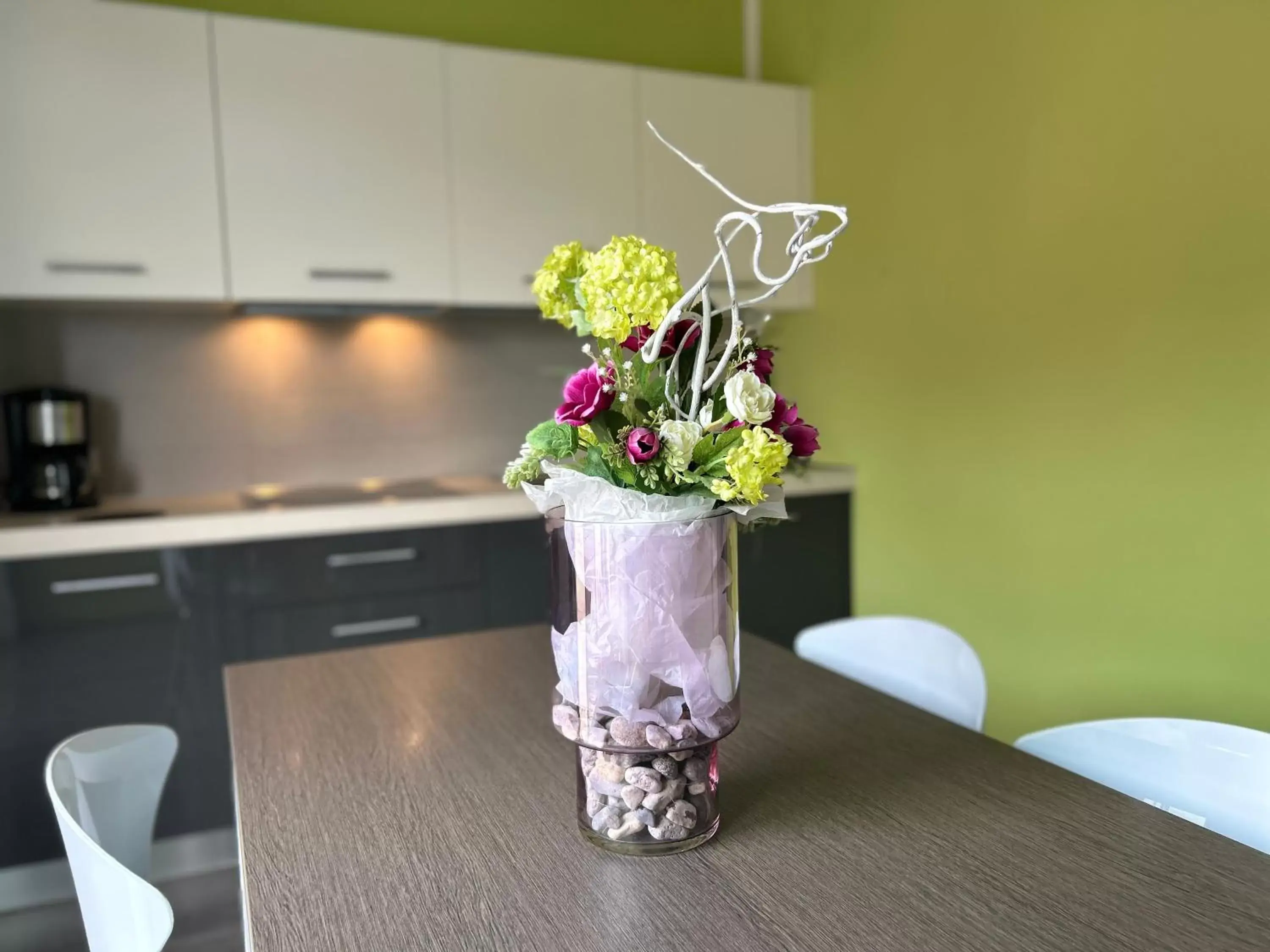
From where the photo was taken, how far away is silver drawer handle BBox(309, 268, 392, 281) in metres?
2.55

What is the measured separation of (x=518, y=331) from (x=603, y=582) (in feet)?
7.87

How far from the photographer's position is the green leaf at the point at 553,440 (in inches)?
34.3

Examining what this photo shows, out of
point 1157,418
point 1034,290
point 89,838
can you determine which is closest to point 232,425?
point 89,838

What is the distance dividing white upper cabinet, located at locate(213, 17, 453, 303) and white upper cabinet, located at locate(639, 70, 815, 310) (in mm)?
699

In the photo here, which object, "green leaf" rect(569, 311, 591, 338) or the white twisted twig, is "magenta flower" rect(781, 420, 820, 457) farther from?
"green leaf" rect(569, 311, 591, 338)

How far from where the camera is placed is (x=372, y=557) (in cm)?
253

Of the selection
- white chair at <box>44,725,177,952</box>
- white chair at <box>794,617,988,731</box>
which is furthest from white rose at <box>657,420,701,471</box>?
white chair at <box>794,617,988,731</box>

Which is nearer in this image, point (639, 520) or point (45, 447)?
point (639, 520)

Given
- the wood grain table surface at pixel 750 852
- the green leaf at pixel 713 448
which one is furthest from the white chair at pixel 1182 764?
the green leaf at pixel 713 448

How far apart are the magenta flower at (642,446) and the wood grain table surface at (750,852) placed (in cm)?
39

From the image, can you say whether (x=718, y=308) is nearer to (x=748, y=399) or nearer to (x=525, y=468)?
(x=748, y=399)

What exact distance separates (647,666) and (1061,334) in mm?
1765

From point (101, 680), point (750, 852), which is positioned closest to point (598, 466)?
point (750, 852)

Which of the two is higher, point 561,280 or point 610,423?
point 561,280
